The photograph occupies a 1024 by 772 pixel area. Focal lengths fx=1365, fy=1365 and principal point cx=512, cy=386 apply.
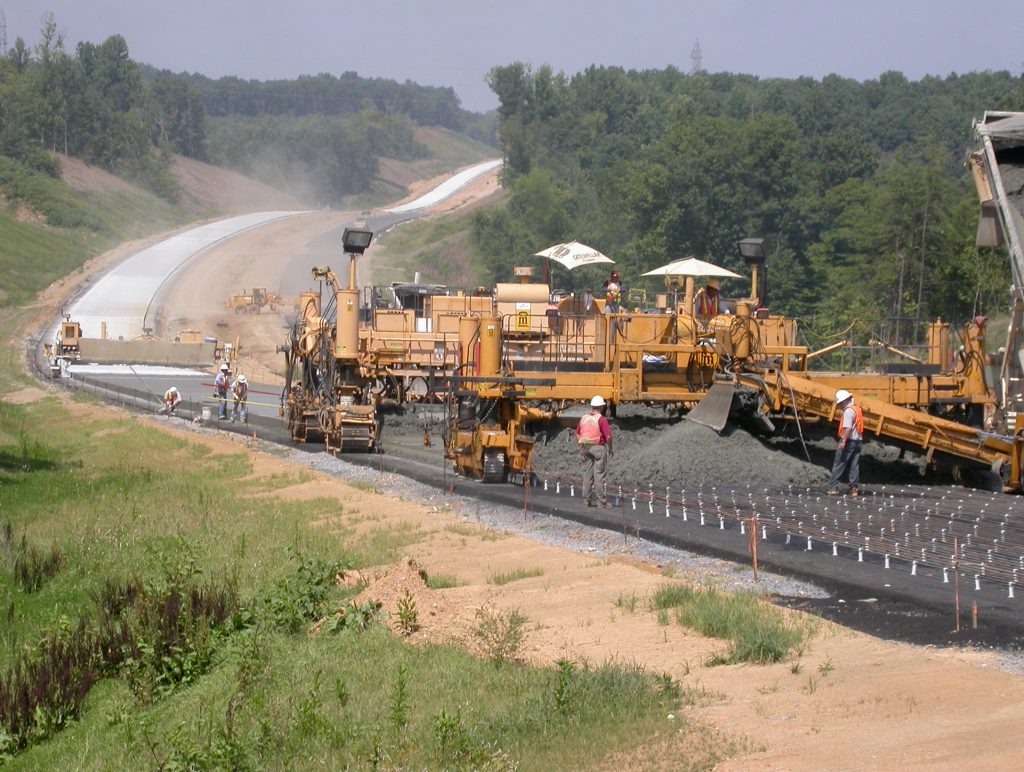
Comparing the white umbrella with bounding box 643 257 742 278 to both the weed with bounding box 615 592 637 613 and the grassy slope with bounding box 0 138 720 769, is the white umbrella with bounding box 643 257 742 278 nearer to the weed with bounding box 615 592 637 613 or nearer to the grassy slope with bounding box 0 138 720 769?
the grassy slope with bounding box 0 138 720 769

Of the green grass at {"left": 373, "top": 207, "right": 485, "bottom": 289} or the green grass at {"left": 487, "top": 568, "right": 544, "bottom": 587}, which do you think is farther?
the green grass at {"left": 373, "top": 207, "right": 485, "bottom": 289}

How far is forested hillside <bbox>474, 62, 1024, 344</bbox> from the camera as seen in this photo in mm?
52688

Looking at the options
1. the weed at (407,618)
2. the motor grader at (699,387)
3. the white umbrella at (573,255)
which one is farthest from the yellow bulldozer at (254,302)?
the weed at (407,618)

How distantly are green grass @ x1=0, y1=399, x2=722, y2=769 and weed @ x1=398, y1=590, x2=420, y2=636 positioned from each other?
17cm

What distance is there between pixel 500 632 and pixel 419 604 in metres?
Answer: 1.38

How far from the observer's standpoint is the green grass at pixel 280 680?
29.2 ft

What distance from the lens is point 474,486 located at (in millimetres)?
21688

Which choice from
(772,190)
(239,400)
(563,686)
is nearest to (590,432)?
(563,686)

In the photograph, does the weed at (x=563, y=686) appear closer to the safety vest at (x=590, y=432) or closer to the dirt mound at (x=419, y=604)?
the dirt mound at (x=419, y=604)

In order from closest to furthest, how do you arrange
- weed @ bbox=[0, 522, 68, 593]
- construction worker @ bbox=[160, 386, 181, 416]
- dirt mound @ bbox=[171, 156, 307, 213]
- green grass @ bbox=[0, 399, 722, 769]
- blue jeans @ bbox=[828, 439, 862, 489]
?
green grass @ bbox=[0, 399, 722, 769]
weed @ bbox=[0, 522, 68, 593]
blue jeans @ bbox=[828, 439, 862, 489]
construction worker @ bbox=[160, 386, 181, 416]
dirt mound @ bbox=[171, 156, 307, 213]

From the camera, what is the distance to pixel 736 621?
1087cm

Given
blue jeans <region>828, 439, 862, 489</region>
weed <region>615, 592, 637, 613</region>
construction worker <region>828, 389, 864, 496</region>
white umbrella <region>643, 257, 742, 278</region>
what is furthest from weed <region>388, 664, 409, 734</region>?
white umbrella <region>643, 257, 742, 278</region>

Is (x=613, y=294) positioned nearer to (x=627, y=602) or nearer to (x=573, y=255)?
(x=573, y=255)

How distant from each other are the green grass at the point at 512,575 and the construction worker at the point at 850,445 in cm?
718
